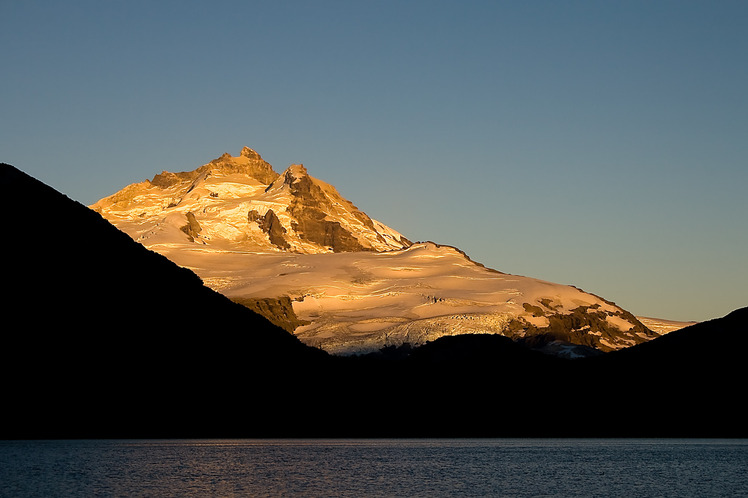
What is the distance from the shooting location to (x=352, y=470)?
120 m

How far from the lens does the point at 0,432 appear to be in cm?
15612

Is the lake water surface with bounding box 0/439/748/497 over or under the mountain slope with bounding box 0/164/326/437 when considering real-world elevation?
under

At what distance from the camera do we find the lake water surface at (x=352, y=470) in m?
97.7

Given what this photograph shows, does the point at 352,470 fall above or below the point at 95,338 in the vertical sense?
below

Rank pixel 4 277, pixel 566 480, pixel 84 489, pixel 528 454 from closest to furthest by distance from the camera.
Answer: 1. pixel 84 489
2. pixel 566 480
3. pixel 528 454
4. pixel 4 277

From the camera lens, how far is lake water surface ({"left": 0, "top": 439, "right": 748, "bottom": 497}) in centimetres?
9769

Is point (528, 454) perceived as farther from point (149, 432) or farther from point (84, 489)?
point (84, 489)

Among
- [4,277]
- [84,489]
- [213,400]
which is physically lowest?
[84,489]

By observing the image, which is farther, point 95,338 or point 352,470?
point 95,338

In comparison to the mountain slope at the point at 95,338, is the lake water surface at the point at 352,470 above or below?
below

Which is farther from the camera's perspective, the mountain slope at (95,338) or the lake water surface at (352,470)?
the mountain slope at (95,338)

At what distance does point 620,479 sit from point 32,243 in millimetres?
105155

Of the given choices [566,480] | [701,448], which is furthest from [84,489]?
[701,448]

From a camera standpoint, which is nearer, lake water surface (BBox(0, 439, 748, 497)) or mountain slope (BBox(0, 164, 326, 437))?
lake water surface (BBox(0, 439, 748, 497))
